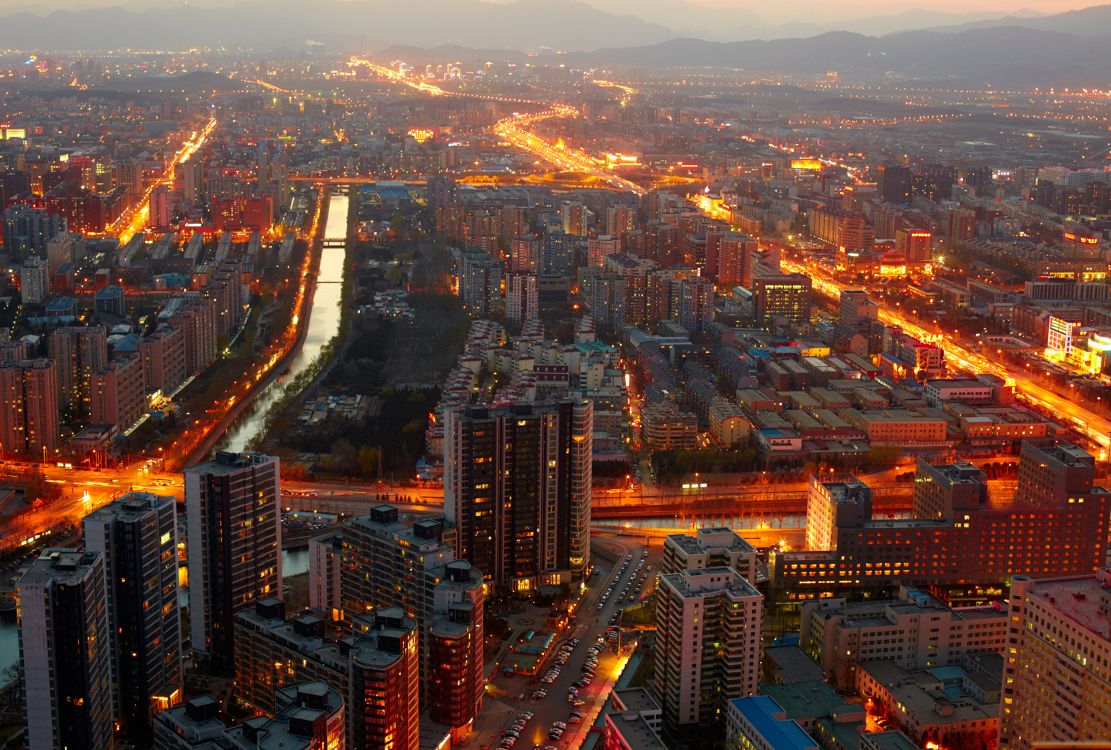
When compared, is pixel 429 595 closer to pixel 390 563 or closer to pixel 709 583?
pixel 390 563

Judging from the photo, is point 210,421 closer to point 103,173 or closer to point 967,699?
point 967,699

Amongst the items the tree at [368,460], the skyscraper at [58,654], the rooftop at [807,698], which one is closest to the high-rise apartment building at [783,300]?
the tree at [368,460]

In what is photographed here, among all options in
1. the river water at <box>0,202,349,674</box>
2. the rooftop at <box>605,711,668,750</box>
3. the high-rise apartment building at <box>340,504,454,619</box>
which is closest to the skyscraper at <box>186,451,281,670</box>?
the high-rise apartment building at <box>340,504,454,619</box>

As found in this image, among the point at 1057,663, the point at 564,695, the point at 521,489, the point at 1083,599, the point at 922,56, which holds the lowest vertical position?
the point at 564,695

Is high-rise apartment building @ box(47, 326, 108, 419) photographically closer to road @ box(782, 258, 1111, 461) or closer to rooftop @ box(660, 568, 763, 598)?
rooftop @ box(660, 568, 763, 598)

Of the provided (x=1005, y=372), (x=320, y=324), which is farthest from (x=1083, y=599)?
(x=320, y=324)

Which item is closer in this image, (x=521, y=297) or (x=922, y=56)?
(x=521, y=297)

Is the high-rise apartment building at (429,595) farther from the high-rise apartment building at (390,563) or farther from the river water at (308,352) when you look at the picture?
the river water at (308,352)
